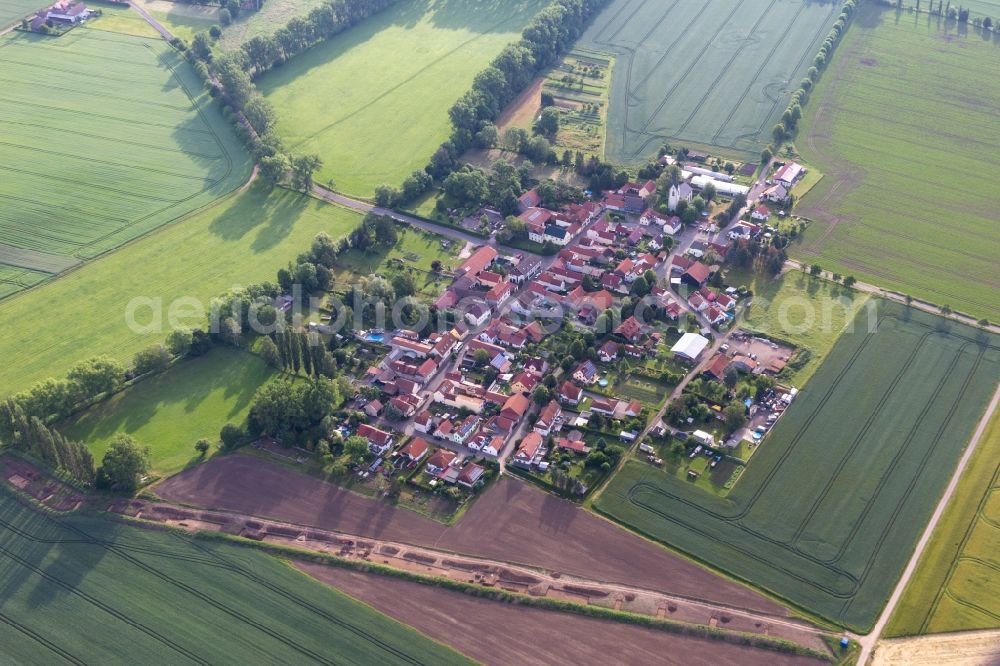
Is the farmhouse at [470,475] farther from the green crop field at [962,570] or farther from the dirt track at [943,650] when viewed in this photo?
the green crop field at [962,570]

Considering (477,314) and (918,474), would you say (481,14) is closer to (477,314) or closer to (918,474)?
(477,314)

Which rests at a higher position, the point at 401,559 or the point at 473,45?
the point at 473,45

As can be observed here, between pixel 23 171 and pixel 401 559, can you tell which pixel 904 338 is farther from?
pixel 23 171

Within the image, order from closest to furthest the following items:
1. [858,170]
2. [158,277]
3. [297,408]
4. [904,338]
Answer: [297,408]
[904,338]
[158,277]
[858,170]

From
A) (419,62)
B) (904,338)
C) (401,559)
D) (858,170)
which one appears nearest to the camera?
(401,559)

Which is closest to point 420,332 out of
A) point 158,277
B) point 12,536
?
point 158,277

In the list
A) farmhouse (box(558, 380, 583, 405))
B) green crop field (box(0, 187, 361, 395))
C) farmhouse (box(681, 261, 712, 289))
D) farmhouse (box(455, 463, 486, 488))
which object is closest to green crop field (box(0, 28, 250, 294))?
green crop field (box(0, 187, 361, 395))

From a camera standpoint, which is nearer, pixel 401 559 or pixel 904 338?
pixel 401 559
